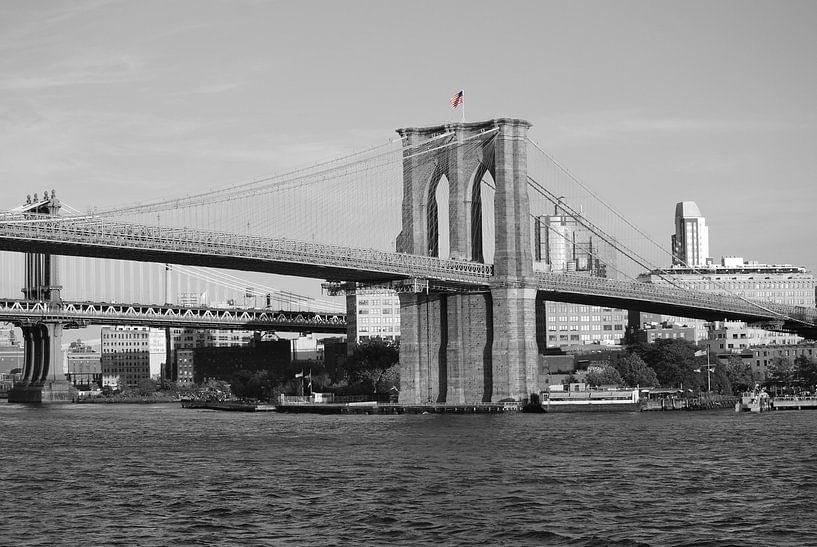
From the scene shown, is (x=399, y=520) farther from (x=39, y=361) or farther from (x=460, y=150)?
(x=39, y=361)

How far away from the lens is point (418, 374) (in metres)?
75.6

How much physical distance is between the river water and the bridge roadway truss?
8.85 metres

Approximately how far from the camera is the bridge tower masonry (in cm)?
7362

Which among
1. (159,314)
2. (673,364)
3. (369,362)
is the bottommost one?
(673,364)

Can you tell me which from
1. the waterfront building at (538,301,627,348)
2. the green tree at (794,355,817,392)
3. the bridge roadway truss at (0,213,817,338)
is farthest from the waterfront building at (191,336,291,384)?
the bridge roadway truss at (0,213,817,338)

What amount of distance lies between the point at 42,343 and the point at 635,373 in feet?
167

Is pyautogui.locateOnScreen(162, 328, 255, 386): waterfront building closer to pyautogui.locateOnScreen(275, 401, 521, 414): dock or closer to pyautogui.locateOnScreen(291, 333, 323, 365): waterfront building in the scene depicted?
pyautogui.locateOnScreen(291, 333, 323, 365): waterfront building

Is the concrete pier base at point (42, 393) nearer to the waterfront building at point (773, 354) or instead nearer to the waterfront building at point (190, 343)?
the waterfront building at point (190, 343)

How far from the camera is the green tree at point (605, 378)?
86812mm

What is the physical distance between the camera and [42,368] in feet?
386

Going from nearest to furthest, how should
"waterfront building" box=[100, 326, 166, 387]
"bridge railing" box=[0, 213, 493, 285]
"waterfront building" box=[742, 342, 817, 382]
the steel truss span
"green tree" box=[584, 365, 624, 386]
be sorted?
"bridge railing" box=[0, 213, 493, 285] → "green tree" box=[584, 365, 624, 386] → the steel truss span → "waterfront building" box=[742, 342, 817, 382] → "waterfront building" box=[100, 326, 166, 387]

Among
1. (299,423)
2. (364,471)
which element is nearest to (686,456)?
(364,471)

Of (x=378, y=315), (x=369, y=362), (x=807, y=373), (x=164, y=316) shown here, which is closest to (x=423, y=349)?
(x=369, y=362)

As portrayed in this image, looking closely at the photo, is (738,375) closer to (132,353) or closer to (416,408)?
(416,408)
